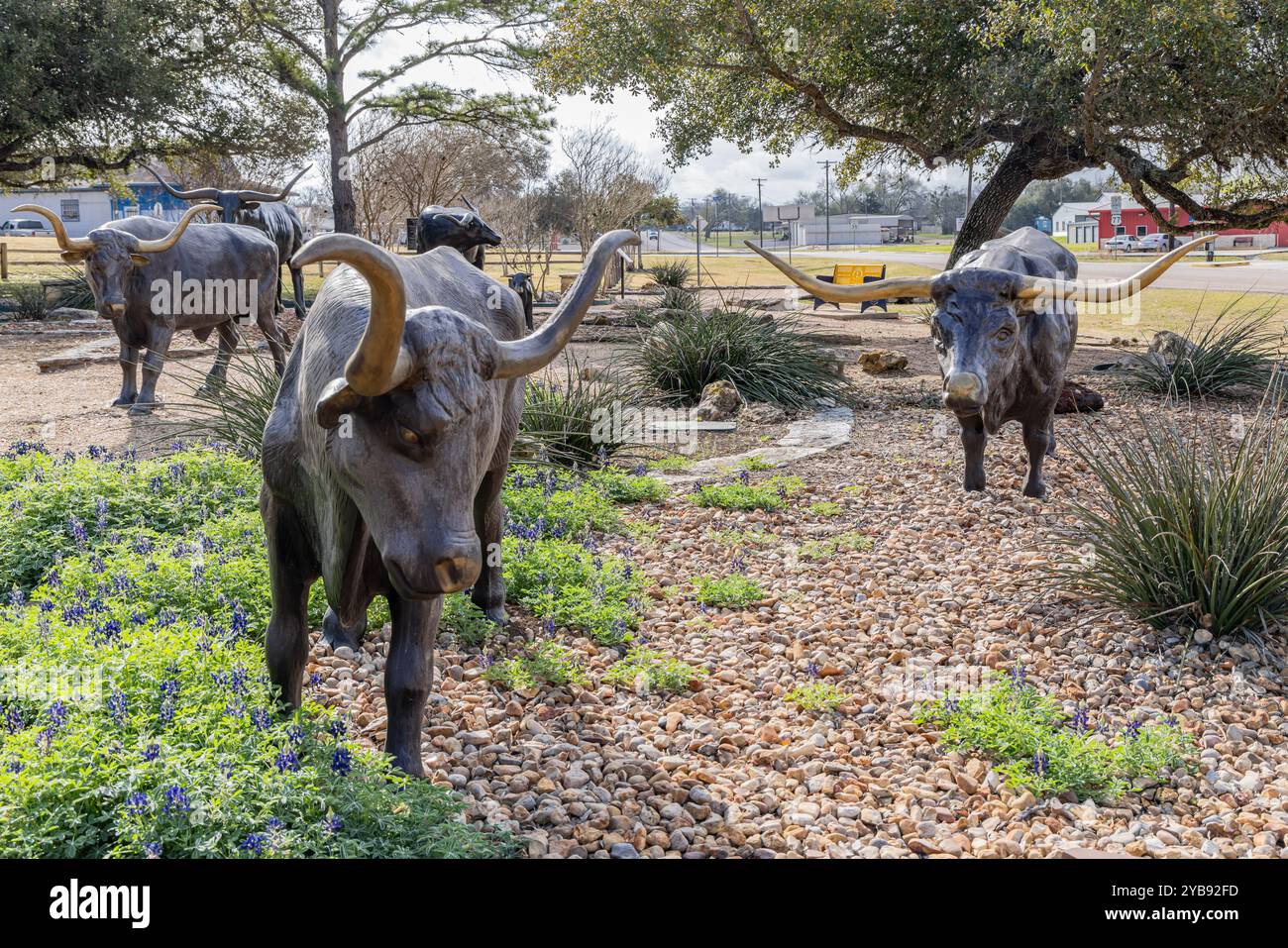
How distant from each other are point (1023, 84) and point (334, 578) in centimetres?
1085

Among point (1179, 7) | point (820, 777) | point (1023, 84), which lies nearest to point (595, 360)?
point (1023, 84)

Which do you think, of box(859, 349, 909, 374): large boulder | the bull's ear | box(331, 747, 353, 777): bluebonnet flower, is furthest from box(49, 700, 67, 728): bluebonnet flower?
box(859, 349, 909, 374): large boulder

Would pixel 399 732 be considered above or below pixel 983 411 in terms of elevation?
below

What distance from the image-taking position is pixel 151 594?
3.84 metres

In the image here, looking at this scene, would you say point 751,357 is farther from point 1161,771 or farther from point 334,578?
point 334,578

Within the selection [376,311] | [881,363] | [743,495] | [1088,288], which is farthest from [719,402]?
[376,311]

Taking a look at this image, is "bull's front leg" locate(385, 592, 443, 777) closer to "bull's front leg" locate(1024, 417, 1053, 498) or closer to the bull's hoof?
the bull's hoof

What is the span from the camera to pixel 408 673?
267 cm

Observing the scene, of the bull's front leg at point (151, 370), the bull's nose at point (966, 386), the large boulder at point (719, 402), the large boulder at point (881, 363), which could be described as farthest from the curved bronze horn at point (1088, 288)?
the bull's front leg at point (151, 370)

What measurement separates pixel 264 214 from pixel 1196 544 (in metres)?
15.1

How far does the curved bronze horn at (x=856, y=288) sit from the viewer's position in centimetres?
572

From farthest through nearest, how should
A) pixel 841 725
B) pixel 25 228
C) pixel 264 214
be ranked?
pixel 25 228
pixel 264 214
pixel 841 725

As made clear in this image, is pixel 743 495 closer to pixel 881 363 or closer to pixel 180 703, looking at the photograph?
pixel 180 703
